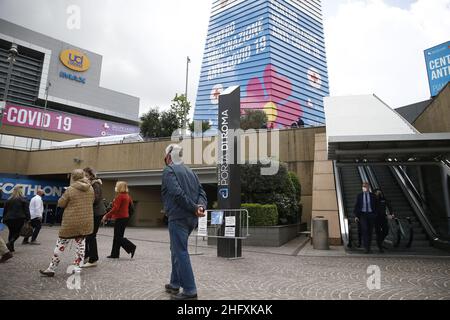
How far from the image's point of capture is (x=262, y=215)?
11.3 meters

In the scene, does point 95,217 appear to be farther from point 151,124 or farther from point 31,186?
point 151,124

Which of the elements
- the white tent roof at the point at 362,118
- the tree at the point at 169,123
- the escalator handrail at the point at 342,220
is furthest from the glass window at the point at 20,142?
the escalator handrail at the point at 342,220

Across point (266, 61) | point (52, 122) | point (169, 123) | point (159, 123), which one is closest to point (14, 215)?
point (169, 123)

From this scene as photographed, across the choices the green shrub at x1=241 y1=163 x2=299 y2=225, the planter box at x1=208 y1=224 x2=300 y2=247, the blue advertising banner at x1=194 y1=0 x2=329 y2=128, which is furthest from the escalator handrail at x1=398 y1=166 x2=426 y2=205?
the blue advertising banner at x1=194 y1=0 x2=329 y2=128

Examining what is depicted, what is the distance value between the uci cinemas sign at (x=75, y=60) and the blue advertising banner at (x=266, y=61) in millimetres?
34746

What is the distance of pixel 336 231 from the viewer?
34.9 feet

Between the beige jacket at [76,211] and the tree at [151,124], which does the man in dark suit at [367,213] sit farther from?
the tree at [151,124]

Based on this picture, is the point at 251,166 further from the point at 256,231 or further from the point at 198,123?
the point at 198,123

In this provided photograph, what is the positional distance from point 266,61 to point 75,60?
53.0m

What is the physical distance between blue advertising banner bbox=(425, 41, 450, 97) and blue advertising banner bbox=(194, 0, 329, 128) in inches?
2815

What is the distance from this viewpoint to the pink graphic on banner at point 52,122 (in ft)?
158

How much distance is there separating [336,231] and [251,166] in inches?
160

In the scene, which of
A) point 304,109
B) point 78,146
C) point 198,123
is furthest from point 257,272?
point 304,109

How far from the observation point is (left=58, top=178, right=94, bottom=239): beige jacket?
4.96 m
